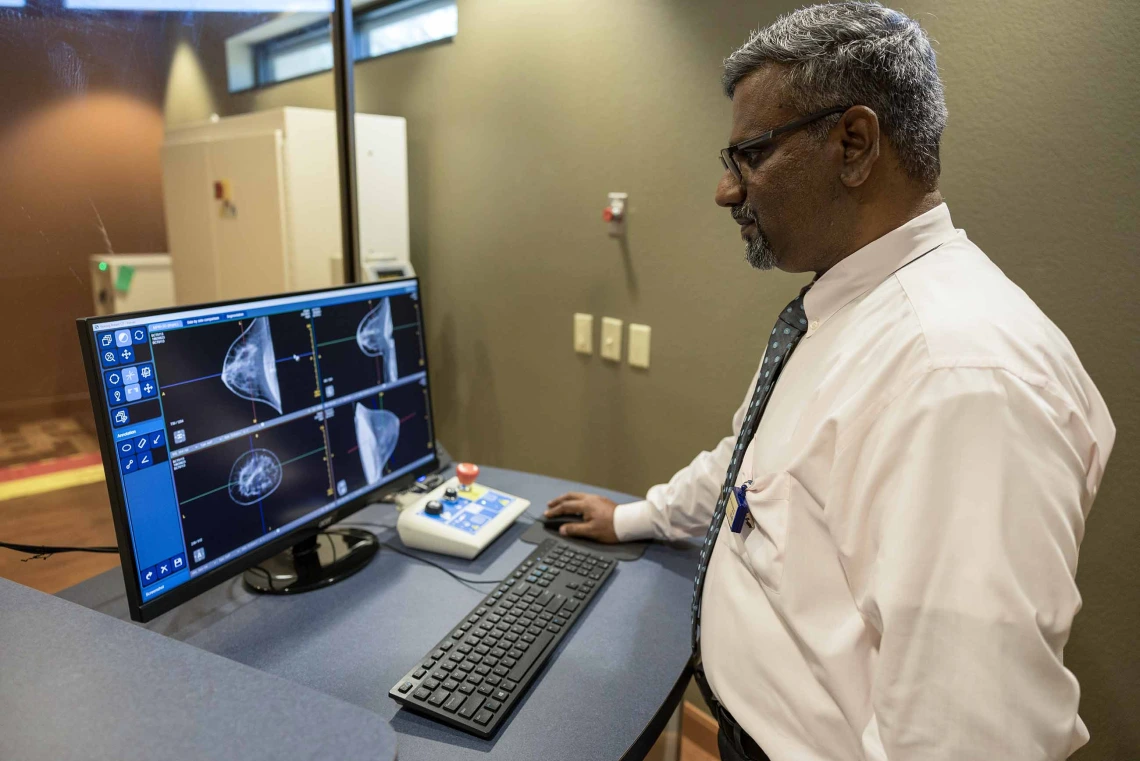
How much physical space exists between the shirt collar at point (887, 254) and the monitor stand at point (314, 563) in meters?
0.90

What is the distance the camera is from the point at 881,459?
69 centimetres

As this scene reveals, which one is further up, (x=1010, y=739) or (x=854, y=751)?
(x=1010, y=739)

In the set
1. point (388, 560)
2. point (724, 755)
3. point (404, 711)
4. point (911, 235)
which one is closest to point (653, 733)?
point (724, 755)

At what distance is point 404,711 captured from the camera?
837 mm

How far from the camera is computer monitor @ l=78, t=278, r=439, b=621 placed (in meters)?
0.86

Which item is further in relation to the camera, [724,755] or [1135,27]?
[1135,27]

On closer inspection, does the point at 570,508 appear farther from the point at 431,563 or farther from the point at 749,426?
the point at 749,426

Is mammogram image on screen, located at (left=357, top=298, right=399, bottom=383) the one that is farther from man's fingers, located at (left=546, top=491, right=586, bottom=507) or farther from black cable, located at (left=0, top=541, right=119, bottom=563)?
black cable, located at (left=0, top=541, right=119, bottom=563)

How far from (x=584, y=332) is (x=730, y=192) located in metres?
1.25

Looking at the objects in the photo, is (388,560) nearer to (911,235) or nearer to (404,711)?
(404,711)

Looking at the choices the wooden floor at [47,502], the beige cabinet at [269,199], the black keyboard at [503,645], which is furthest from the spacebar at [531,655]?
the beige cabinet at [269,199]

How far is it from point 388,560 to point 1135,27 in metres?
1.63

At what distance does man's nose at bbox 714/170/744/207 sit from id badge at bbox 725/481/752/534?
16.4 inches

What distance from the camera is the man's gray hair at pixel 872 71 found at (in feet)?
2.75
